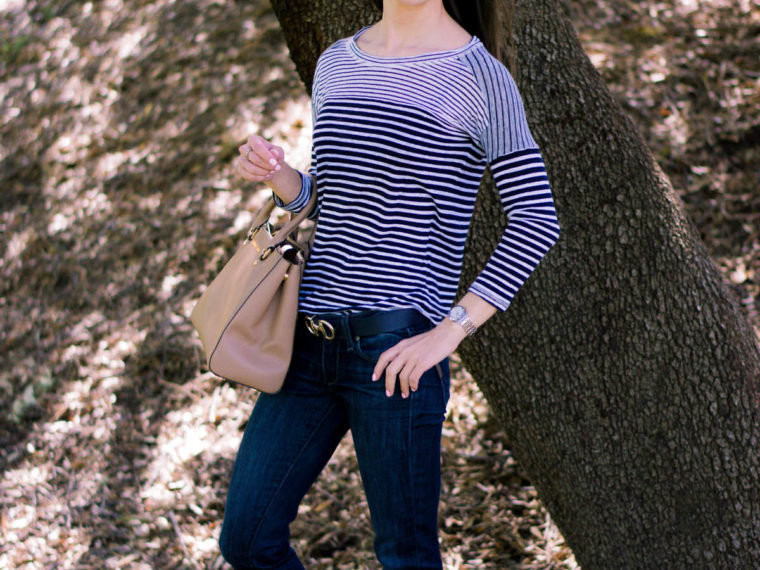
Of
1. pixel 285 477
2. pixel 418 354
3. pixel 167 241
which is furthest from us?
pixel 167 241

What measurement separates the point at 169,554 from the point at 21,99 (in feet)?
14.9

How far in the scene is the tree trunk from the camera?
8.27 feet

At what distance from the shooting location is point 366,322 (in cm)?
190

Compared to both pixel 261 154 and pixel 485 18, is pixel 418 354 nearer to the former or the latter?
pixel 261 154

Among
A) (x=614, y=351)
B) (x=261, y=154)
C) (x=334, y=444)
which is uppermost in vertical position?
(x=261, y=154)

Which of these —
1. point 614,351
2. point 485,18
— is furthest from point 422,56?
point 614,351

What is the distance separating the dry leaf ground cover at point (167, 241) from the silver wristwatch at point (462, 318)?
72.2 inches

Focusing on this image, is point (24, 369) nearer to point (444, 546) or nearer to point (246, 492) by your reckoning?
point (444, 546)

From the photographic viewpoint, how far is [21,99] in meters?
6.65

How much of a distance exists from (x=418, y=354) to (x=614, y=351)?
1.02 metres

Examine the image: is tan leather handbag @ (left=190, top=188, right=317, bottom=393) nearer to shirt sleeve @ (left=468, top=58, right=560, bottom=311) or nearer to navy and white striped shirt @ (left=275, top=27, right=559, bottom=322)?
navy and white striped shirt @ (left=275, top=27, right=559, bottom=322)

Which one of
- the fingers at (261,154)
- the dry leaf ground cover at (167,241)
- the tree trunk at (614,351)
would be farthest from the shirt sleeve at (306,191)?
the dry leaf ground cover at (167,241)

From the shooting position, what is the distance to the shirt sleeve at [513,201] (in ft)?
5.88

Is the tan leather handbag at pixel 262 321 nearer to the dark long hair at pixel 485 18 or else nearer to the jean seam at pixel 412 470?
the jean seam at pixel 412 470
